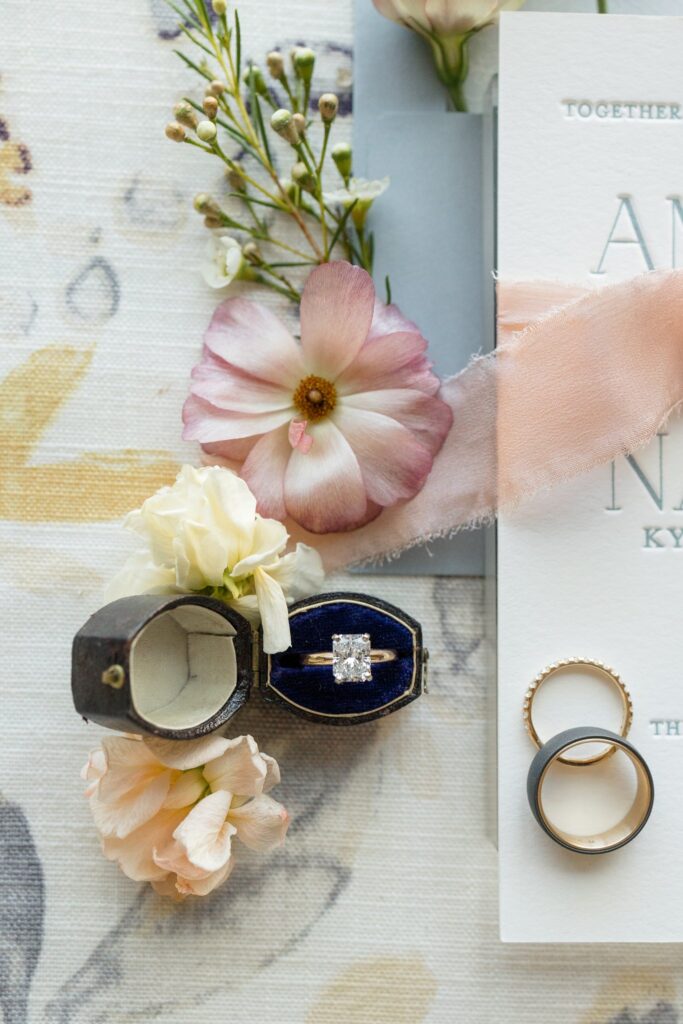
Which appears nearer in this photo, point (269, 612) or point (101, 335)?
point (269, 612)

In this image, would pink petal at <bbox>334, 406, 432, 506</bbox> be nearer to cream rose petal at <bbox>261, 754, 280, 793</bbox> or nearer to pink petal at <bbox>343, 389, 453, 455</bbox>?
pink petal at <bbox>343, 389, 453, 455</bbox>

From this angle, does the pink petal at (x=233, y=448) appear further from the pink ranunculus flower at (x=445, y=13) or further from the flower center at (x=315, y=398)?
the pink ranunculus flower at (x=445, y=13)

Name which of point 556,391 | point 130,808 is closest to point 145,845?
point 130,808

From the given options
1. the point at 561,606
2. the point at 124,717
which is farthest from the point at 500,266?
the point at 124,717

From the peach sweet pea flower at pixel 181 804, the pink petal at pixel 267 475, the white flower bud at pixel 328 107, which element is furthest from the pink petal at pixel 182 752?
the white flower bud at pixel 328 107

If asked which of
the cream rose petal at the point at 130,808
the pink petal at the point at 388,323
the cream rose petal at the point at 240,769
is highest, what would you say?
the pink petal at the point at 388,323

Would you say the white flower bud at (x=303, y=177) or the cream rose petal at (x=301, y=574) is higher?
the white flower bud at (x=303, y=177)

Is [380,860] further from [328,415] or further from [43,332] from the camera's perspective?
[43,332]
